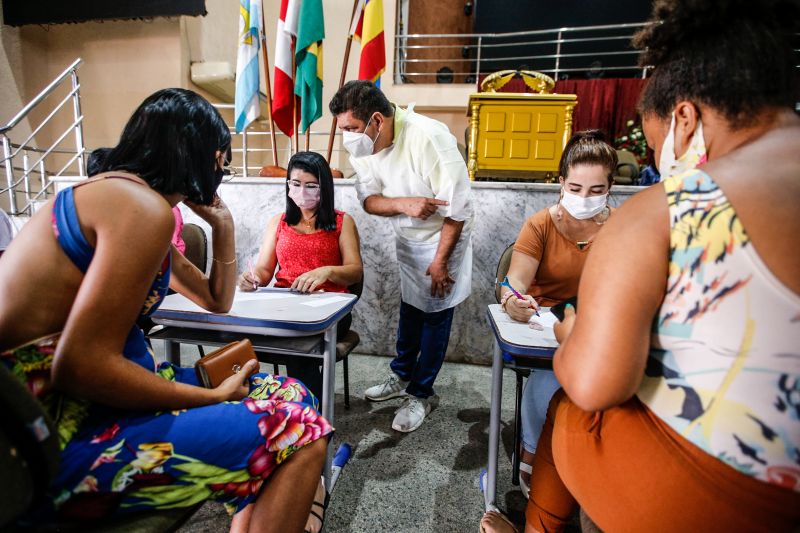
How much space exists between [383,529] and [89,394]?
114 cm

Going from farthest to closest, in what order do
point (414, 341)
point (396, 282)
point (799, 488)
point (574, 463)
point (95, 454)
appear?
point (396, 282)
point (414, 341)
point (574, 463)
point (95, 454)
point (799, 488)

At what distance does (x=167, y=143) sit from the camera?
2.86ft

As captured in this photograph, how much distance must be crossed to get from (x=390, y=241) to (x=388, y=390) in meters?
1.11

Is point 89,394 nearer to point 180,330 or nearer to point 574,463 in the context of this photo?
point 180,330

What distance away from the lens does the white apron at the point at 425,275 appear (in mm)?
2115

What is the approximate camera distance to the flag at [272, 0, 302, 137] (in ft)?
10.1

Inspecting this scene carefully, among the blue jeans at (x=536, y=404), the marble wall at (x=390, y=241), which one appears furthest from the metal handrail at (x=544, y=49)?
the blue jeans at (x=536, y=404)

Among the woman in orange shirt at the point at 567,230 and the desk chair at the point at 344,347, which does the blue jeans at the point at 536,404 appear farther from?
the desk chair at the point at 344,347

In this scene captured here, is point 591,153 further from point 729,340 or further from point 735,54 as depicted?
point 729,340

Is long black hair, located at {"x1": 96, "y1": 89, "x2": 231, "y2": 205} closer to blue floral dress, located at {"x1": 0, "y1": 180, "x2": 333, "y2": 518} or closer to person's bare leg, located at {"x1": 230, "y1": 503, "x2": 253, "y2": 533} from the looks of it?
blue floral dress, located at {"x1": 0, "y1": 180, "x2": 333, "y2": 518}

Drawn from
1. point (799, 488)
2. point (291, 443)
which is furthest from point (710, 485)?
point (291, 443)

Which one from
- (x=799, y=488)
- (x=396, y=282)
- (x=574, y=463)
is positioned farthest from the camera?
(x=396, y=282)

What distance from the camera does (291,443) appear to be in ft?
2.90

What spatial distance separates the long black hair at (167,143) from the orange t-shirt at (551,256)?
1.36 m
